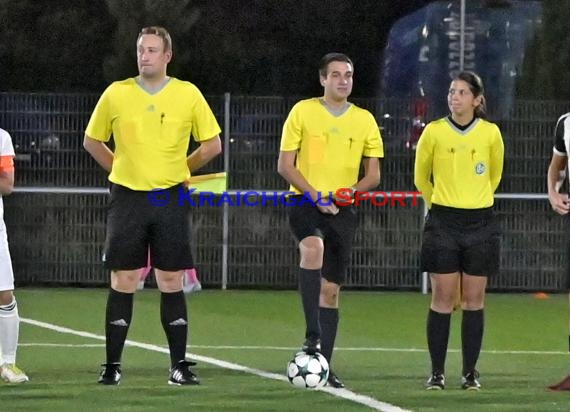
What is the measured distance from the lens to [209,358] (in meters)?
12.0

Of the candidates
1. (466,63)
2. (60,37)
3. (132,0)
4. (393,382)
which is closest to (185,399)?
(393,382)

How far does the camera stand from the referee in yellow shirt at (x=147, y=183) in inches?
397

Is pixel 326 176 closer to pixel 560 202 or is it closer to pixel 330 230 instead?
pixel 330 230

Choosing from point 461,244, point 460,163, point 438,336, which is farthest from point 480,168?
point 438,336

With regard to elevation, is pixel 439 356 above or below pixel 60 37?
below

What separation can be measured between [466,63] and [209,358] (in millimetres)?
9498

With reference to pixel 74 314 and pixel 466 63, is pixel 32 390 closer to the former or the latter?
pixel 74 314

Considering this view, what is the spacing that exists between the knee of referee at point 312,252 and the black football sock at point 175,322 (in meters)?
0.79

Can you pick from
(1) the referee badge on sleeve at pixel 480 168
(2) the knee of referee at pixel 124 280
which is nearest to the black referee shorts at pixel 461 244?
(1) the referee badge on sleeve at pixel 480 168

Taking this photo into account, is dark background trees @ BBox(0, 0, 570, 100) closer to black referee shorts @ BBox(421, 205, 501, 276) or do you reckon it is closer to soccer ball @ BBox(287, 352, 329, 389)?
black referee shorts @ BBox(421, 205, 501, 276)

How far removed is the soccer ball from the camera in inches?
388

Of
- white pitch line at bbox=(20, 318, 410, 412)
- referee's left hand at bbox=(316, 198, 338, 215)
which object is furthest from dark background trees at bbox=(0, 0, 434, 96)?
referee's left hand at bbox=(316, 198, 338, 215)

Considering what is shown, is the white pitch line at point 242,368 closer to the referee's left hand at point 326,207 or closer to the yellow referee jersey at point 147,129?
the referee's left hand at point 326,207

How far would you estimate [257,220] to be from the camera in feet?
66.0
